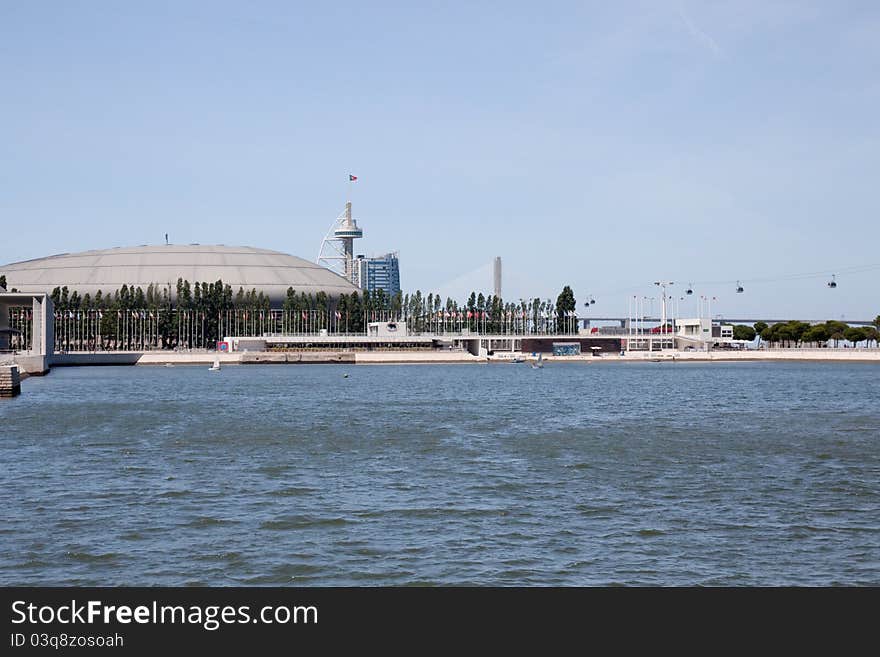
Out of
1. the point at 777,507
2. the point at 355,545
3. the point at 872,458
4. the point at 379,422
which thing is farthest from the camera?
the point at 379,422

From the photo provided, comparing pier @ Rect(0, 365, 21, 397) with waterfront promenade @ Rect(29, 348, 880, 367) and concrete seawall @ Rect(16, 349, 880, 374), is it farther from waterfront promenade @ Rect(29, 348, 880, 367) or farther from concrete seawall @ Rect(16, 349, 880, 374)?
waterfront promenade @ Rect(29, 348, 880, 367)

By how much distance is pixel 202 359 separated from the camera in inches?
6265

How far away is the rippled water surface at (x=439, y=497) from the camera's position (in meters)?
19.6

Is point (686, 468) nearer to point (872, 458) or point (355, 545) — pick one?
point (872, 458)

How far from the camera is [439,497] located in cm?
2770

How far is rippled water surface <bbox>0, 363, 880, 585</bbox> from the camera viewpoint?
19.6 meters

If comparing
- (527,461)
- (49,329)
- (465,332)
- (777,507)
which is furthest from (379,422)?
(465,332)

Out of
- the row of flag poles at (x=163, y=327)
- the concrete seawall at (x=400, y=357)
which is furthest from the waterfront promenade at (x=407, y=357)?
the row of flag poles at (x=163, y=327)
